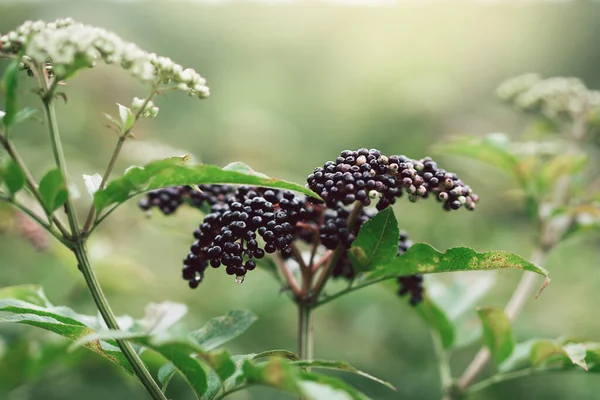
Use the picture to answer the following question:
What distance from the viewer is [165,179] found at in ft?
4.83

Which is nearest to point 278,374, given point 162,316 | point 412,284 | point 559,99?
point 162,316

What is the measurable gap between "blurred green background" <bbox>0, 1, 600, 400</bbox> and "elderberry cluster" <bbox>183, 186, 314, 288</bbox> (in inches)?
18.4

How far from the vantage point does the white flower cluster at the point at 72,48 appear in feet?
4.44

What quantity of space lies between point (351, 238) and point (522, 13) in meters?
14.9

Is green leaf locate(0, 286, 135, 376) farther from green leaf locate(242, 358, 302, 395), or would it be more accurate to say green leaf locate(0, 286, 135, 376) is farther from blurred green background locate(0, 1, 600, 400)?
green leaf locate(242, 358, 302, 395)

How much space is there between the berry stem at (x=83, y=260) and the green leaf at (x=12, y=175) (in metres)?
0.10

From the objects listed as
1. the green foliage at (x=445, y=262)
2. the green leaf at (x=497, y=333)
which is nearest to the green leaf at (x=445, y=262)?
the green foliage at (x=445, y=262)

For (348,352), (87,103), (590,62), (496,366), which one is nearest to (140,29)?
(87,103)

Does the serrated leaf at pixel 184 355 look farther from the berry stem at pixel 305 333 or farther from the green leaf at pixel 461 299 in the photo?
the green leaf at pixel 461 299

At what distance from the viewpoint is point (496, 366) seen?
8.09ft

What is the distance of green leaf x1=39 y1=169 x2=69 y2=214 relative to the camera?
53.1 inches

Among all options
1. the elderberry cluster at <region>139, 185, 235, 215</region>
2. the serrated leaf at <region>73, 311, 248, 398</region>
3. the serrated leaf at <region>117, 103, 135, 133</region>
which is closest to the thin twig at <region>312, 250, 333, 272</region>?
the elderberry cluster at <region>139, 185, 235, 215</region>

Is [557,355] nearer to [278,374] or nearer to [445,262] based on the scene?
[445,262]

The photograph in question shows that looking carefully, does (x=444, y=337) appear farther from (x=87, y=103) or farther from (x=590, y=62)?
(x=590, y=62)
